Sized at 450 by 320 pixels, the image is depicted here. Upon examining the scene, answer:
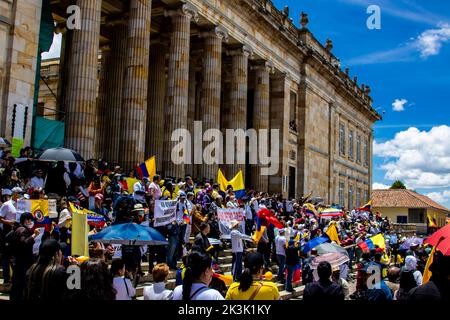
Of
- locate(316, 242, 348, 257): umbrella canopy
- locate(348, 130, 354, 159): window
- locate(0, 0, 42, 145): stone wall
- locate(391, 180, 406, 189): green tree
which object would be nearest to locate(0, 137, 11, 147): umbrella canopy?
locate(0, 0, 42, 145): stone wall

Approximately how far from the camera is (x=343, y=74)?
44.2 meters

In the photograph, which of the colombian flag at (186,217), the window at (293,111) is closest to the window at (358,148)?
the window at (293,111)

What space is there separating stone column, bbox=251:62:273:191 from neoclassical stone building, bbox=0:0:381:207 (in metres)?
0.06

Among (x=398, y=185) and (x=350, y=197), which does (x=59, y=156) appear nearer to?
(x=350, y=197)

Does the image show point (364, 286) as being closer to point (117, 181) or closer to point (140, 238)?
point (140, 238)

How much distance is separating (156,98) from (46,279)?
71.0ft

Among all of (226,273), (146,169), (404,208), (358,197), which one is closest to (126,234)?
(226,273)

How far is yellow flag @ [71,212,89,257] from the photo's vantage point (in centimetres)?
794

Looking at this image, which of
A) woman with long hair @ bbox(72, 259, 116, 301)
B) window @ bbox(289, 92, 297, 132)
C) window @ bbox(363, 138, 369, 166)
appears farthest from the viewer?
window @ bbox(363, 138, 369, 166)

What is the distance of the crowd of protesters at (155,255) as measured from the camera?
4.97 meters

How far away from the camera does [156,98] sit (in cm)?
2623

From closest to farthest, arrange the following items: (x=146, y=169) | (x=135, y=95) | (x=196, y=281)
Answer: (x=196, y=281)
(x=146, y=169)
(x=135, y=95)

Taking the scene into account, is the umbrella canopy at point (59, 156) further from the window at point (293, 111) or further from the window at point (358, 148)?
the window at point (358, 148)

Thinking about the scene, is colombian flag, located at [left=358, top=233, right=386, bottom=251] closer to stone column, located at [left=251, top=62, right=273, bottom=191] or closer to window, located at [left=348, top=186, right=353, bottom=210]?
stone column, located at [left=251, top=62, right=273, bottom=191]
